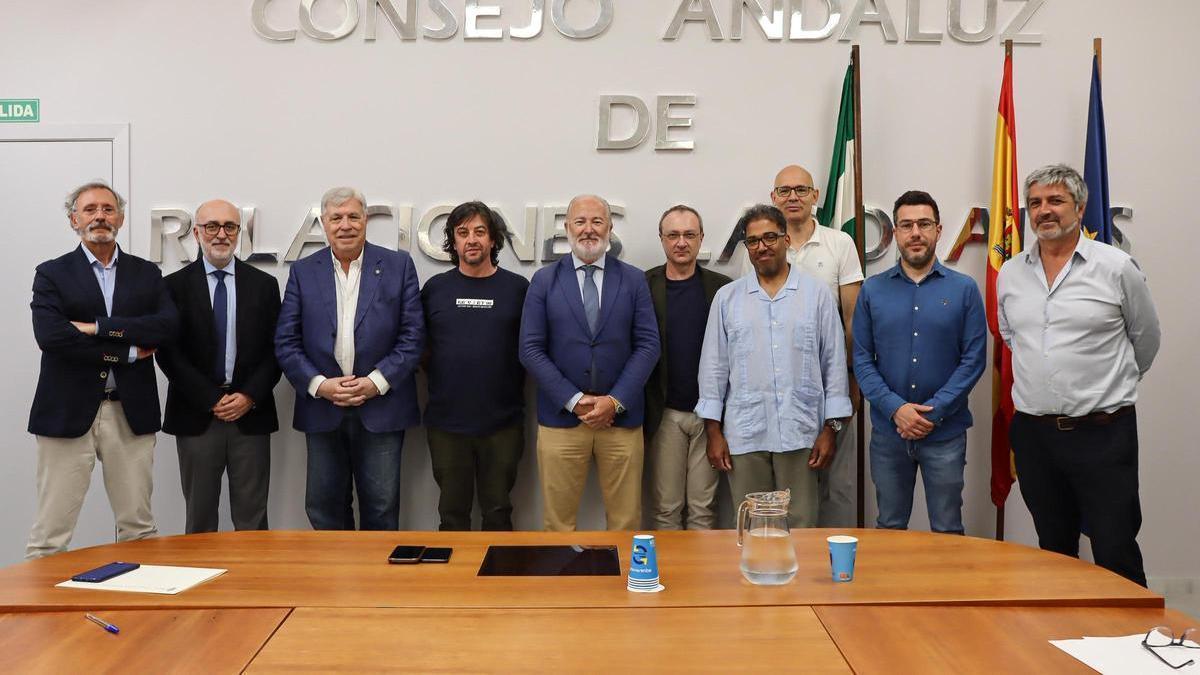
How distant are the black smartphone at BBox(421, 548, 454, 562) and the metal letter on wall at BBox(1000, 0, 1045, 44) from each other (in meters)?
3.61

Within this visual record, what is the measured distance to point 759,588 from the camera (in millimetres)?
1913

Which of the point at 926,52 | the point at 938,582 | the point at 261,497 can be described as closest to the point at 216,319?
the point at 261,497

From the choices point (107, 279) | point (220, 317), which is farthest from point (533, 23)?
point (107, 279)

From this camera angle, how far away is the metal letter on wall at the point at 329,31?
4.21 metres

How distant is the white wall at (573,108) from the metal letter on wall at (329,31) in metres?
0.04

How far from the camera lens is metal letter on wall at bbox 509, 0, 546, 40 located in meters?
4.21

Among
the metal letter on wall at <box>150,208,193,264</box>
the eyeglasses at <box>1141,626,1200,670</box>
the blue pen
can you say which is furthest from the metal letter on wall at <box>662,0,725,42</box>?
the blue pen

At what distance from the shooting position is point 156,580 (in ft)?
6.41

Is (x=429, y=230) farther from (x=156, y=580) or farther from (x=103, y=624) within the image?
(x=103, y=624)

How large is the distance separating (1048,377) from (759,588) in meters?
1.76

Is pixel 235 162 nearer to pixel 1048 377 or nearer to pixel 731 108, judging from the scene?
pixel 731 108

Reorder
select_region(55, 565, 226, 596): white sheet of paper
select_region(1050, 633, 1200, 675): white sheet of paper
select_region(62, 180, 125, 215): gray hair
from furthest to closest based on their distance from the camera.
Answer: select_region(62, 180, 125, 215): gray hair → select_region(55, 565, 226, 596): white sheet of paper → select_region(1050, 633, 1200, 675): white sheet of paper

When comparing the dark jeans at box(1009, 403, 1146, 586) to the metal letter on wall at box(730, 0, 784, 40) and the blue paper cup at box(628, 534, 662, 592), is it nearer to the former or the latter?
the blue paper cup at box(628, 534, 662, 592)

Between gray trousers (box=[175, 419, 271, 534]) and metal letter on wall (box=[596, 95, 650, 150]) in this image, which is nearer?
gray trousers (box=[175, 419, 271, 534])
